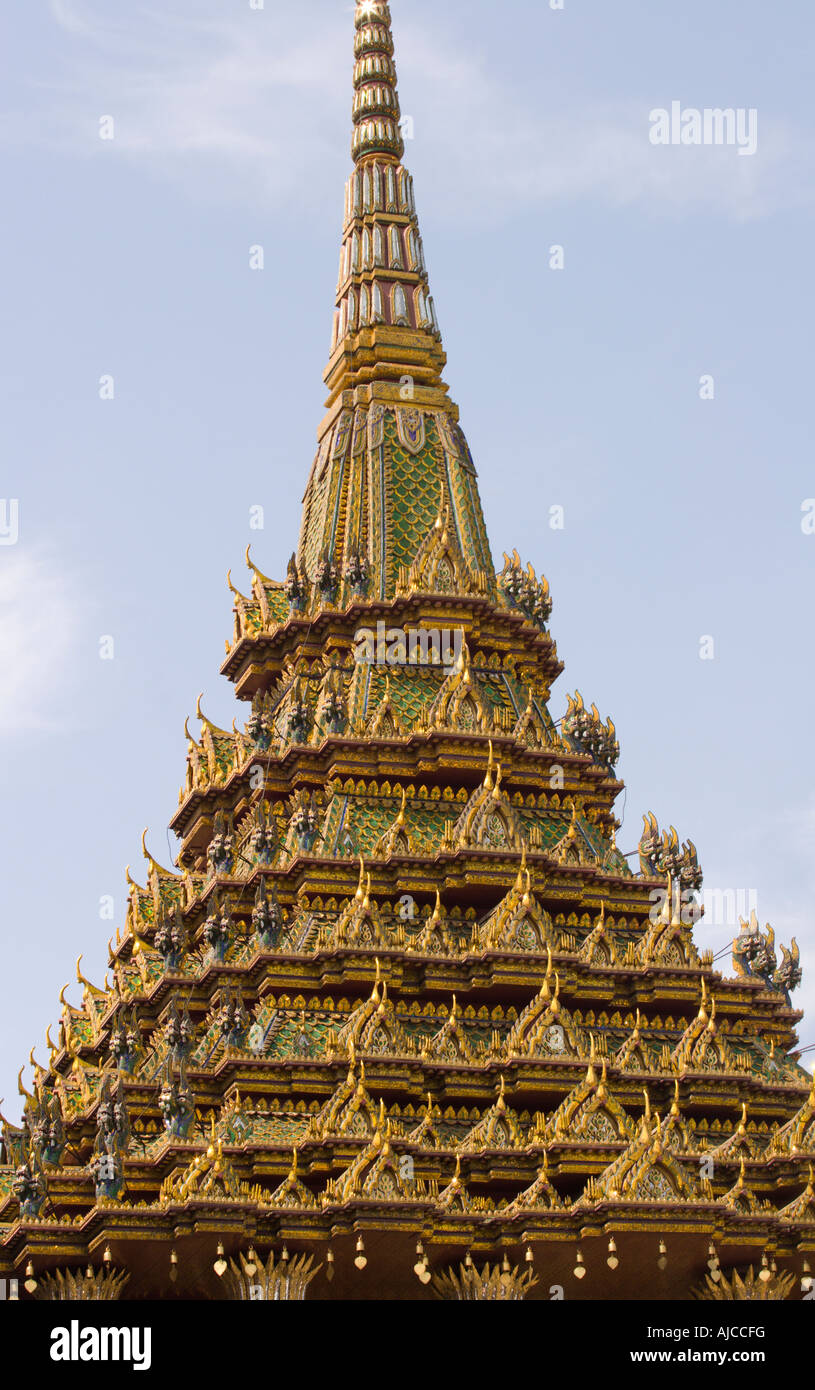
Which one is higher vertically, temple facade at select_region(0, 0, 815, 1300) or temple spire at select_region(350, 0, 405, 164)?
temple spire at select_region(350, 0, 405, 164)

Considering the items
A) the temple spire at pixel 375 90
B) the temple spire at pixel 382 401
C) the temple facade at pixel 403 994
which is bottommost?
the temple facade at pixel 403 994

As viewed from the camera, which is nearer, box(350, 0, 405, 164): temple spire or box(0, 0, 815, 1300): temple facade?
box(0, 0, 815, 1300): temple facade

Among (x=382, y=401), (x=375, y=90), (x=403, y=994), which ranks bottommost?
(x=403, y=994)

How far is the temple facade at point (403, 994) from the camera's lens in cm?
4578

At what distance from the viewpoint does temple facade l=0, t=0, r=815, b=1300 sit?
45781mm

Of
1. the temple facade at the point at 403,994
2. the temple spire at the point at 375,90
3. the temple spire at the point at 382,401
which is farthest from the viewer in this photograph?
the temple spire at the point at 375,90

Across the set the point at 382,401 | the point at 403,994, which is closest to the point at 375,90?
the point at 382,401

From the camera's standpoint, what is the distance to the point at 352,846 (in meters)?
53.8

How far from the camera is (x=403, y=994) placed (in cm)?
5128

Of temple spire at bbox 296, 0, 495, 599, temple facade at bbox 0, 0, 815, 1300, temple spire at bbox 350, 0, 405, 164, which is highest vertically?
temple spire at bbox 350, 0, 405, 164

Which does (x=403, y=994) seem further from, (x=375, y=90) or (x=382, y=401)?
(x=375, y=90)

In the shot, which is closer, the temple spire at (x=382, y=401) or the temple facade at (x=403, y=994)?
the temple facade at (x=403, y=994)

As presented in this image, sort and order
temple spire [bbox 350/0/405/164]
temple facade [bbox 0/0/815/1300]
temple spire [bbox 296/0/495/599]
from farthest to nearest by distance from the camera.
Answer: temple spire [bbox 350/0/405/164]
temple spire [bbox 296/0/495/599]
temple facade [bbox 0/0/815/1300]

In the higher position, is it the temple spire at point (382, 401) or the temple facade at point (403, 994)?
the temple spire at point (382, 401)
